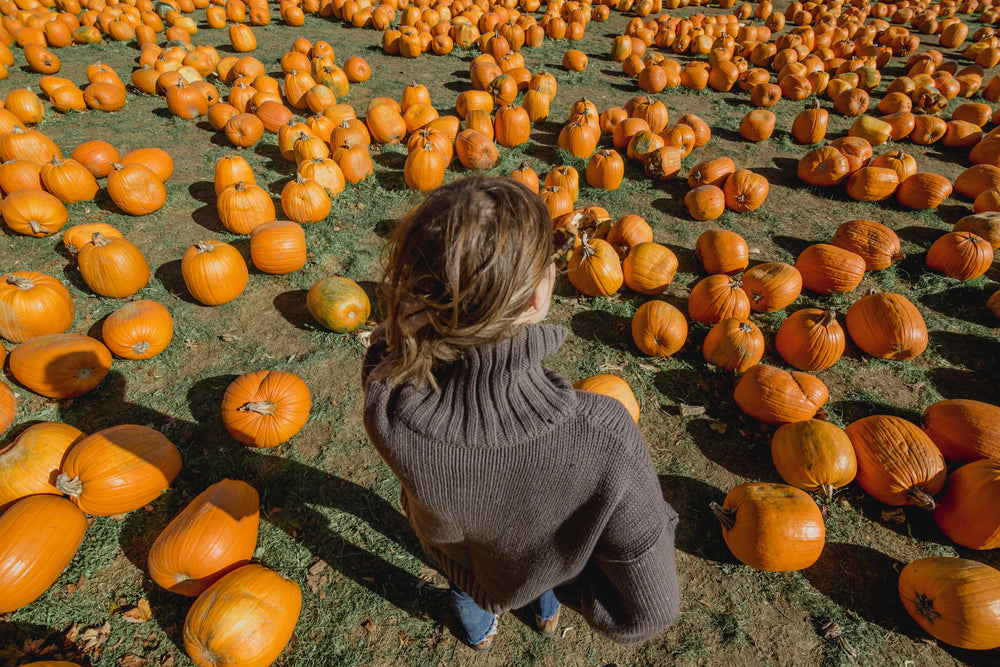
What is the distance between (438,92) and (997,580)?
35.2ft

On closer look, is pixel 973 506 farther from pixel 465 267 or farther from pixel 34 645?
pixel 34 645

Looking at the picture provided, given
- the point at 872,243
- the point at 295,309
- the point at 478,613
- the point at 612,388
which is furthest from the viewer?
the point at 872,243

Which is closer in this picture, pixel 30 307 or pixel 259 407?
pixel 259 407

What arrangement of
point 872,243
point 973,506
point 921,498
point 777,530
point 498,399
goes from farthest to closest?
point 872,243, point 921,498, point 973,506, point 777,530, point 498,399

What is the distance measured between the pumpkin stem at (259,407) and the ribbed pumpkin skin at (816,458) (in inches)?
167

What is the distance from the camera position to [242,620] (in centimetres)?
283

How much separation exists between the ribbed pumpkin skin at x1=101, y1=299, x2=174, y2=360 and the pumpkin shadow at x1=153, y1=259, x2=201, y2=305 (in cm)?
72

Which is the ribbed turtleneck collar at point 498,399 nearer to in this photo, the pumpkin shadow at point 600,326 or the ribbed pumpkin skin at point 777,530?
the ribbed pumpkin skin at point 777,530

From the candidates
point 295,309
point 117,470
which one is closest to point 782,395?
point 295,309

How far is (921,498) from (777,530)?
1281mm

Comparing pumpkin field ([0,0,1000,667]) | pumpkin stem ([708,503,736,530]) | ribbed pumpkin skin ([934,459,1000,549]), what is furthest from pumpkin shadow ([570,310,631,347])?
ribbed pumpkin skin ([934,459,1000,549])

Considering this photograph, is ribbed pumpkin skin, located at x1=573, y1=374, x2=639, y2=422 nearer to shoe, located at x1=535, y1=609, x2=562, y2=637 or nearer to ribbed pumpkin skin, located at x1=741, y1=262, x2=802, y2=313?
shoe, located at x1=535, y1=609, x2=562, y2=637

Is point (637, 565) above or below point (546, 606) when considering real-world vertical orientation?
above

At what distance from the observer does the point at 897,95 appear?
362 inches
